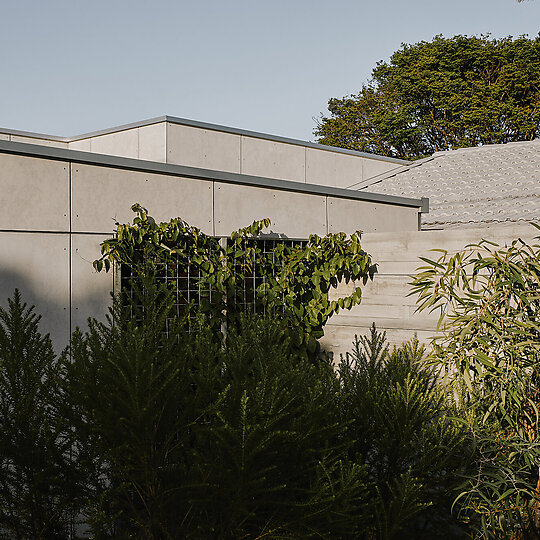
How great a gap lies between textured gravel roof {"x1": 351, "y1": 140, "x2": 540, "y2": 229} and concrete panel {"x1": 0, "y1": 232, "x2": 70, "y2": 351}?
5.93 meters

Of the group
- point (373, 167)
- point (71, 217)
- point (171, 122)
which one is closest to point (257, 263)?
point (71, 217)

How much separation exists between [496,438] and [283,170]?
8243 mm

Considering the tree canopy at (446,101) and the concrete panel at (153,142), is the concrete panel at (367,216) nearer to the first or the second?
the concrete panel at (153,142)

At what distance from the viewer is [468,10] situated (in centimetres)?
2594

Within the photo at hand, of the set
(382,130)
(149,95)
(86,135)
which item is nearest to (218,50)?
(149,95)

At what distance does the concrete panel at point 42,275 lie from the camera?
4.16 m

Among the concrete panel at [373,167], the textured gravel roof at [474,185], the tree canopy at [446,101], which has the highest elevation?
the tree canopy at [446,101]

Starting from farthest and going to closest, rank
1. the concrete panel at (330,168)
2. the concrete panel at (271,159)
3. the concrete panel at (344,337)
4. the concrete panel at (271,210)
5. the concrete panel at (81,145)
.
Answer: the concrete panel at (330,168)
the concrete panel at (81,145)
the concrete panel at (271,159)
the concrete panel at (344,337)
the concrete panel at (271,210)

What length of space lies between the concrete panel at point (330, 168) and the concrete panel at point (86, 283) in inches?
289

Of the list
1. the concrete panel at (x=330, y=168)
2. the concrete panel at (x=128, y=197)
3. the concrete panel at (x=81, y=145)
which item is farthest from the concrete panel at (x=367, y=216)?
the concrete panel at (x=81, y=145)

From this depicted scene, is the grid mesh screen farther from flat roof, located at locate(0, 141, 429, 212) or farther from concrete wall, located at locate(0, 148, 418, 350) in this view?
flat roof, located at locate(0, 141, 429, 212)

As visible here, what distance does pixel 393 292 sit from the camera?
6.05 metres

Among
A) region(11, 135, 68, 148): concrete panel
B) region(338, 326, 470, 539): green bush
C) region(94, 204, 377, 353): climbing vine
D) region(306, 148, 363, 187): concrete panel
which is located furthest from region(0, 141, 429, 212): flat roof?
region(11, 135, 68, 148): concrete panel

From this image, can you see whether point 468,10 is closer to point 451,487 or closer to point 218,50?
point 218,50
